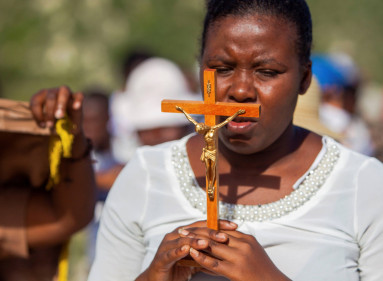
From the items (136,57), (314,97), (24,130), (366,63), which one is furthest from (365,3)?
(24,130)

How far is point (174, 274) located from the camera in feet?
7.03

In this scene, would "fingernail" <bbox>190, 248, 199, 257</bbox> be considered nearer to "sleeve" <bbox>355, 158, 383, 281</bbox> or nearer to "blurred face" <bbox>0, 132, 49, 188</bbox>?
"sleeve" <bbox>355, 158, 383, 281</bbox>

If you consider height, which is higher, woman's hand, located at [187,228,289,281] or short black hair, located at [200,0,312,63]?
short black hair, located at [200,0,312,63]

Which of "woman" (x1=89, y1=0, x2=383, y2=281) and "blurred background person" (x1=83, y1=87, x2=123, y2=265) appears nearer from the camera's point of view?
"woman" (x1=89, y1=0, x2=383, y2=281)

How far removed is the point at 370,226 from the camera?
2129 mm

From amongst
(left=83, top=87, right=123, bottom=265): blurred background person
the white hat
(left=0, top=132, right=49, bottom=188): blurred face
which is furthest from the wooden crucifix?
(left=83, top=87, right=123, bottom=265): blurred background person

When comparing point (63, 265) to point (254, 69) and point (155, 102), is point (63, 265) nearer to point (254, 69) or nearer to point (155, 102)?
point (254, 69)

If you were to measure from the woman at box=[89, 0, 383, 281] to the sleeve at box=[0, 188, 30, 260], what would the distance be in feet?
2.60

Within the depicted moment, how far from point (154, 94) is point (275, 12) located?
300 cm

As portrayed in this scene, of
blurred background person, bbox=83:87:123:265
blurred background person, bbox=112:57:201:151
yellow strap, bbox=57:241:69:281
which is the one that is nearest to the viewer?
yellow strap, bbox=57:241:69:281

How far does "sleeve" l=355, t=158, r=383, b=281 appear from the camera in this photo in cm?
211

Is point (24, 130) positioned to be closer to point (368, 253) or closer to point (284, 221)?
point (284, 221)

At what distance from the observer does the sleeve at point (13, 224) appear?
3.07m

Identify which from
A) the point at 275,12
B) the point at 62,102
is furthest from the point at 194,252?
the point at 62,102
